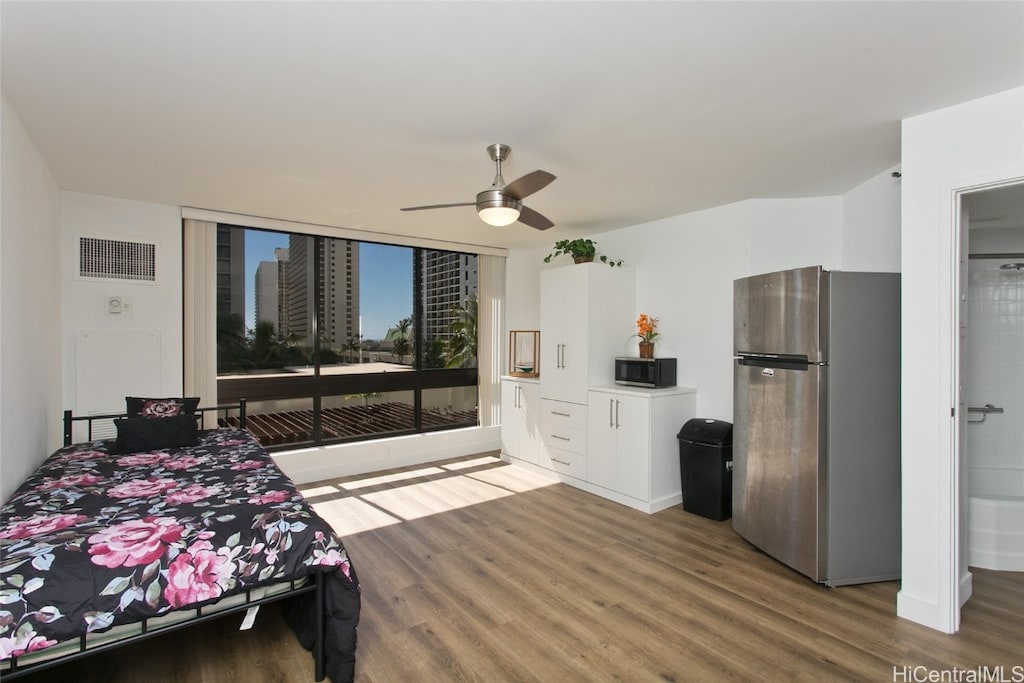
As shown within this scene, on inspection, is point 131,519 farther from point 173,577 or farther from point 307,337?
point 307,337

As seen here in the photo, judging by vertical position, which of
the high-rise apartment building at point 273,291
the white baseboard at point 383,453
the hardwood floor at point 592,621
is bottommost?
the hardwood floor at point 592,621

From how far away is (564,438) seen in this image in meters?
4.88

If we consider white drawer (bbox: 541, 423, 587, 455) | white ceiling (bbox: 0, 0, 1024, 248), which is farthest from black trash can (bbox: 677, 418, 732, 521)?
white ceiling (bbox: 0, 0, 1024, 248)

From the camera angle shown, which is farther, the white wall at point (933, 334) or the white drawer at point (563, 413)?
the white drawer at point (563, 413)

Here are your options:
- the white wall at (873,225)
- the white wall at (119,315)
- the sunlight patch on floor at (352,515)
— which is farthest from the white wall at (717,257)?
the white wall at (119,315)

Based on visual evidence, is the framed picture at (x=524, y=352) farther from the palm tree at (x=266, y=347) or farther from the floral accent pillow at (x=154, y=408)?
the floral accent pillow at (x=154, y=408)

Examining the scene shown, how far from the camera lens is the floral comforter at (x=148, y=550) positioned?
1.65 meters

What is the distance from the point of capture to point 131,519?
2096mm

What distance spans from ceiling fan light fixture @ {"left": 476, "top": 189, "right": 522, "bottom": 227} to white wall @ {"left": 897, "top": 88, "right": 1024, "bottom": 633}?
2.03 metres

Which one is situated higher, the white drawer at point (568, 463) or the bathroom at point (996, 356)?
the bathroom at point (996, 356)

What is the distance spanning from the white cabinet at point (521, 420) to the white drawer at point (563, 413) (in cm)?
13

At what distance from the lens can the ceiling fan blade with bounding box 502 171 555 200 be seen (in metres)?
2.44

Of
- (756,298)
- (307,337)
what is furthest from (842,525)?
(307,337)

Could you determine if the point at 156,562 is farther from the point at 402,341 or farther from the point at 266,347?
the point at 402,341
